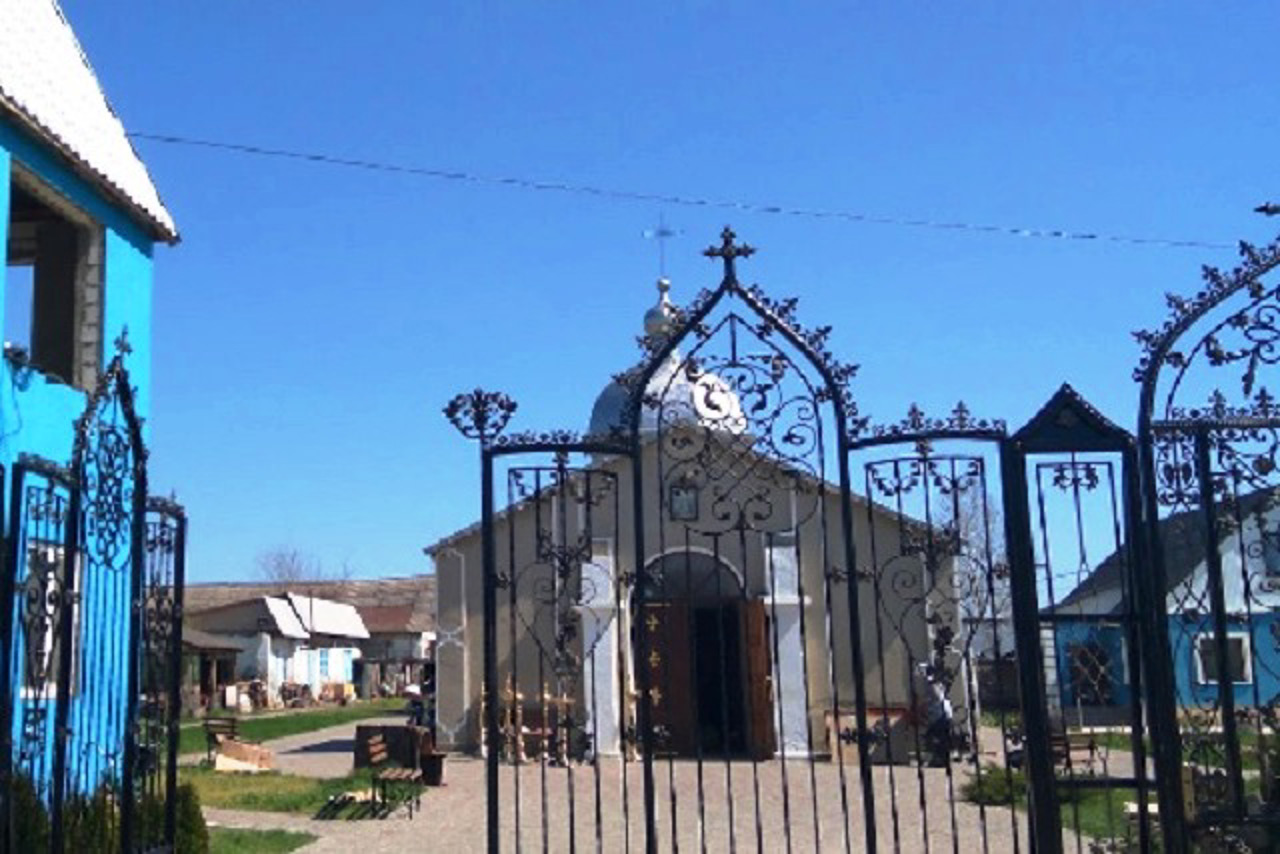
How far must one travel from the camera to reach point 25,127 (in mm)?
9539

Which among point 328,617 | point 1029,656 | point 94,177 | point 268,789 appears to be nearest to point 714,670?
point 268,789

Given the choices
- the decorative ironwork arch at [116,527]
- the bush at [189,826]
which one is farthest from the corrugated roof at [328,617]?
the decorative ironwork arch at [116,527]

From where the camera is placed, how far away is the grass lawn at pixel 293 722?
30.4m

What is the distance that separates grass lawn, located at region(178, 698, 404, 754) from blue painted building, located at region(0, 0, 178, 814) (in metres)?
15.0

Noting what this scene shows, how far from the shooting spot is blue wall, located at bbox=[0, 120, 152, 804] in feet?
30.5

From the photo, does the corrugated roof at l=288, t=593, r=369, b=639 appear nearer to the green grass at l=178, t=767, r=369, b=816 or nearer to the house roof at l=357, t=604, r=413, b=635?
the house roof at l=357, t=604, r=413, b=635

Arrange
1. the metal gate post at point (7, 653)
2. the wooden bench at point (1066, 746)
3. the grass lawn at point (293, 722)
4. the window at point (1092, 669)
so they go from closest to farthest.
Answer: the metal gate post at point (7, 653) → the window at point (1092, 669) → the wooden bench at point (1066, 746) → the grass lawn at point (293, 722)

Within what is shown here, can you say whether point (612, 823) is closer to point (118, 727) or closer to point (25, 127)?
point (118, 727)

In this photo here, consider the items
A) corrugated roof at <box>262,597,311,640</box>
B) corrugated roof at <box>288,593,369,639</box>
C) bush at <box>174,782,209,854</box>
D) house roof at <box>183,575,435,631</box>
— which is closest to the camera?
bush at <box>174,782,209,854</box>

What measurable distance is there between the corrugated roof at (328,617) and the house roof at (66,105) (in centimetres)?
4580

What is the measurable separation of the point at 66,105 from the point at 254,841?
708 cm

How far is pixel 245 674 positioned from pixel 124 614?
4385 centimetres

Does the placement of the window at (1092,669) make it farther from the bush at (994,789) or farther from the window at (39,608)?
the bush at (994,789)

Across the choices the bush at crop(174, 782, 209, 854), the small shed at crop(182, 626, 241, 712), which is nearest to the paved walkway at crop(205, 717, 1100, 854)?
Result: the bush at crop(174, 782, 209, 854)
